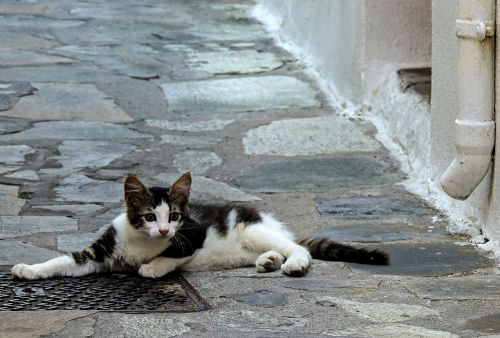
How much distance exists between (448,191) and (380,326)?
1.43m

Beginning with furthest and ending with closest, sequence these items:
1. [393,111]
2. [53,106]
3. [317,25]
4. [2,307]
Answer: [317,25] → [53,106] → [393,111] → [2,307]

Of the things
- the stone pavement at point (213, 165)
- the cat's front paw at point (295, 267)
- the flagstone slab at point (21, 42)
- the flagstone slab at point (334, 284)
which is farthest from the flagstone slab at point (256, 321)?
the flagstone slab at point (21, 42)

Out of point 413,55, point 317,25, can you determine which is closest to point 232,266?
point 413,55

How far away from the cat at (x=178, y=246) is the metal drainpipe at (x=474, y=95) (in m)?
0.62

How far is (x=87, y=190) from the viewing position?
6.02 metres

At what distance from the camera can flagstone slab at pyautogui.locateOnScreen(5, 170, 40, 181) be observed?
6168mm

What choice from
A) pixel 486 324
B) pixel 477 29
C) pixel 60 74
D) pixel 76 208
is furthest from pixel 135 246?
pixel 60 74

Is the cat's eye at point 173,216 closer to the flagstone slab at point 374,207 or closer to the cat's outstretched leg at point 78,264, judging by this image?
the cat's outstretched leg at point 78,264

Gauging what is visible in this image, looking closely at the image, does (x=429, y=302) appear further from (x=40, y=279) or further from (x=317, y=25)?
(x=317, y=25)

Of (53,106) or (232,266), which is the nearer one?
(232,266)

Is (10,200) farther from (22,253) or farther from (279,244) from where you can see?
(279,244)

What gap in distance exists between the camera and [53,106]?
7.61 m

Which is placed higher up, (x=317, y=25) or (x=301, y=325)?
(x=317, y=25)

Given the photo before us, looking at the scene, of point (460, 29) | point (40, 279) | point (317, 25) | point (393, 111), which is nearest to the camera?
point (40, 279)
